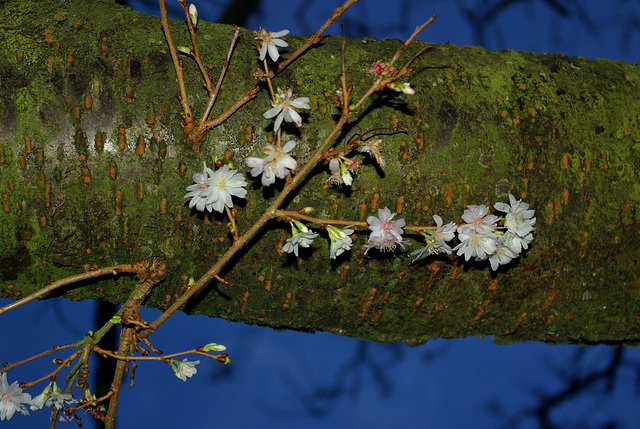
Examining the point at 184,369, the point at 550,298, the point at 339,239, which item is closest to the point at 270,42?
the point at 339,239

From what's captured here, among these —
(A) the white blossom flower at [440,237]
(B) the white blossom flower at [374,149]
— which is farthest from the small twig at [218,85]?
(A) the white blossom flower at [440,237]

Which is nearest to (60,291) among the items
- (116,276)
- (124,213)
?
(116,276)

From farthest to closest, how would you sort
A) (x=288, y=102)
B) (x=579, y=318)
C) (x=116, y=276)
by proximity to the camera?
(x=579, y=318)
(x=116, y=276)
(x=288, y=102)

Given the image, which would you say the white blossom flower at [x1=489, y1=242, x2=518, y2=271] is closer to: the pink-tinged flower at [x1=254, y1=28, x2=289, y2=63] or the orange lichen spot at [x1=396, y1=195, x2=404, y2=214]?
the orange lichen spot at [x1=396, y1=195, x2=404, y2=214]

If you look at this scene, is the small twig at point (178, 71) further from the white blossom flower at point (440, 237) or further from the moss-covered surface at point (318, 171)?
the white blossom flower at point (440, 237)

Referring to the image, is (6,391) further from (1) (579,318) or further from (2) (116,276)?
(1) (579,318)

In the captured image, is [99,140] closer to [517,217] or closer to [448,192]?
[448,192]
